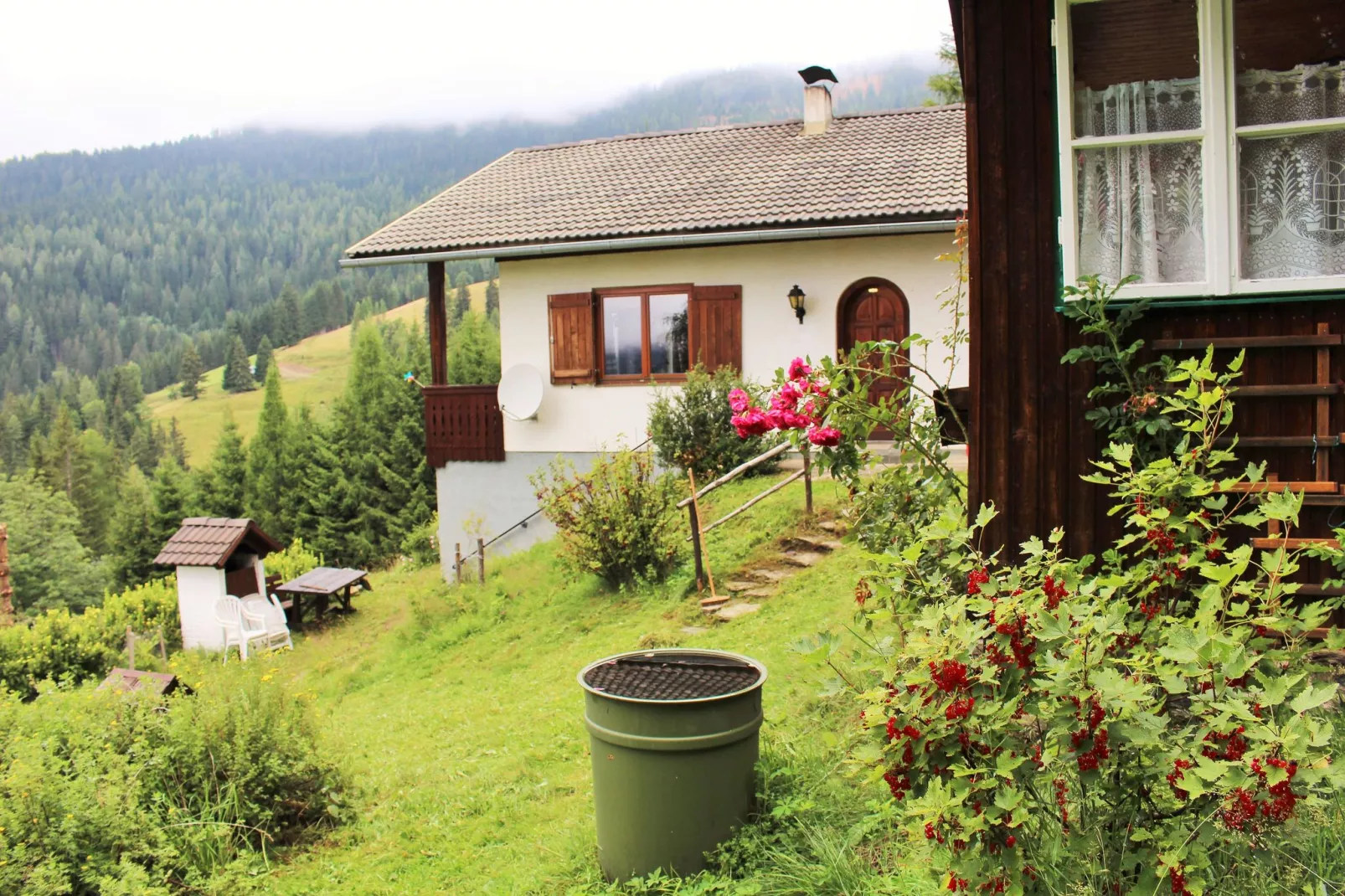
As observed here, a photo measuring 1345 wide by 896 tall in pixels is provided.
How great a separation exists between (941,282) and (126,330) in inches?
5826

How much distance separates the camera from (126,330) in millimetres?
139375

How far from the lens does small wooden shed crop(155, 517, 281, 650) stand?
636 inches

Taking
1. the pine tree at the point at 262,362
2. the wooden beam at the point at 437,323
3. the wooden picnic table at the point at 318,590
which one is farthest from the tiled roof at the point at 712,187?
the pine tree at the point at 262,362

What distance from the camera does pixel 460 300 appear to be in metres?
87.4

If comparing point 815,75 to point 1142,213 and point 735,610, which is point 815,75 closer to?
point 735,610

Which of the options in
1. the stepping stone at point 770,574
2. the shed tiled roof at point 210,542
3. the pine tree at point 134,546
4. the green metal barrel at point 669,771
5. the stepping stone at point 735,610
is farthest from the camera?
the pine tree at point 134,546

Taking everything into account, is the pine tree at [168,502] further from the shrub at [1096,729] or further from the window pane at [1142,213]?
the shrub at [1096,729]

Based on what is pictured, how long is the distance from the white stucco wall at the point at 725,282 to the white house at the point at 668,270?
2 cm

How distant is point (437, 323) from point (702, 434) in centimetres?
518

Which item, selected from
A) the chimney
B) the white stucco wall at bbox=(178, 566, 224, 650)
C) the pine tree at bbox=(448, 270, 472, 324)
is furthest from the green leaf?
the pine tree at bbox=(448, 270, 472, 324)

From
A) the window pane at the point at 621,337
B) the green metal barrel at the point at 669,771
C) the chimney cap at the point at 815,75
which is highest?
the chimney cap at the point at 815,75

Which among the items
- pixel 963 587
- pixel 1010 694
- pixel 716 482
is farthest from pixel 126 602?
pixel 1010 694

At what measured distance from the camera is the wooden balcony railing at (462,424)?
618 inches

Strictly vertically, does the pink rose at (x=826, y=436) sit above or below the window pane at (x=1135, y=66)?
below
